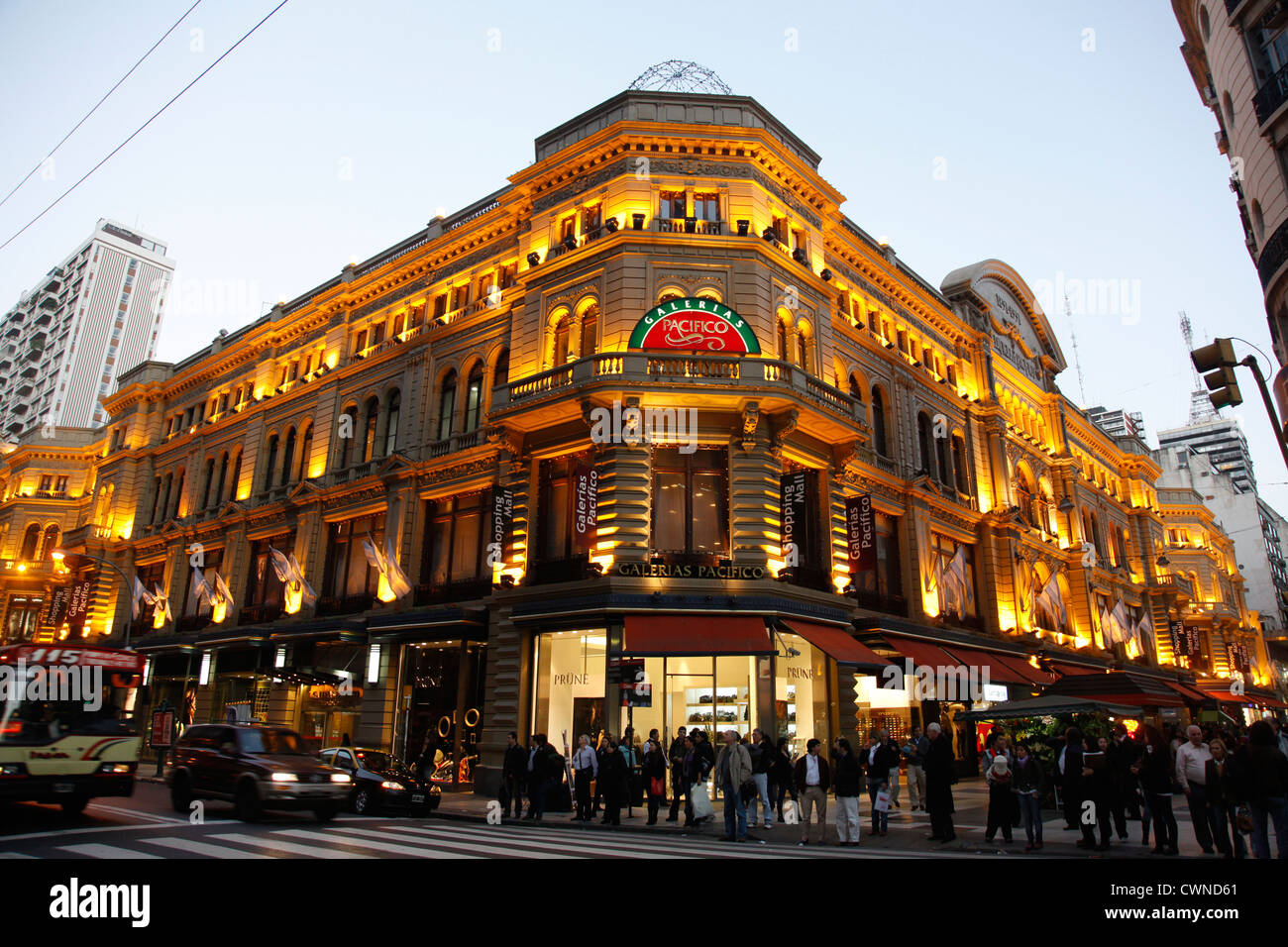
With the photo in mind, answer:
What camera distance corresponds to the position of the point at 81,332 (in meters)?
120

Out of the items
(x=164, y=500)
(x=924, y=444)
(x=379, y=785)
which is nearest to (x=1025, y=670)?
(x=924, y=444)

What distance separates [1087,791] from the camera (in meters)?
14.2

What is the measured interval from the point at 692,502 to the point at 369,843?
13.6 m

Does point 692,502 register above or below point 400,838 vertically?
above

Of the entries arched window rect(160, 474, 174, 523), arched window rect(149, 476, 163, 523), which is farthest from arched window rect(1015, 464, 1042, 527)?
arched window rect(149, 476, 163, 523)

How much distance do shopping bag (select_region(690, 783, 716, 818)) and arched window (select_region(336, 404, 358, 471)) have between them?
22.6m

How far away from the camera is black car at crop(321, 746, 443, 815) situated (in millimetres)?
18094

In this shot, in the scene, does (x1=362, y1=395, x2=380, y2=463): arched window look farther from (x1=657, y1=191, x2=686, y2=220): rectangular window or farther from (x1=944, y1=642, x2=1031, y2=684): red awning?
(x1=944, y1=642, x2=1031, y2=684): red awning

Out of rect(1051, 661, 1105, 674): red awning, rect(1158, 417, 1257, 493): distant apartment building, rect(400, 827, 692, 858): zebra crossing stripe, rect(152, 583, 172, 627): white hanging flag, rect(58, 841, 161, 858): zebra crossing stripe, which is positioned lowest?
rect(400, 827, 692, 858): zebra crossing stripe

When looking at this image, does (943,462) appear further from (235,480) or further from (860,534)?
(235,480)

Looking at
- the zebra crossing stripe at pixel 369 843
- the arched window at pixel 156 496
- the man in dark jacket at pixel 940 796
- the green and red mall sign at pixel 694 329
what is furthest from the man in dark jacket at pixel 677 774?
the arched window at pixel 156 496

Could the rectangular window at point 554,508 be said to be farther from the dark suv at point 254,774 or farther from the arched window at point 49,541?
the arched window at point 49,541

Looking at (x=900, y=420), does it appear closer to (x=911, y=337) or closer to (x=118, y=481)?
(x=911, y=337)

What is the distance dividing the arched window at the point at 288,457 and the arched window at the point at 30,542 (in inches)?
1184
